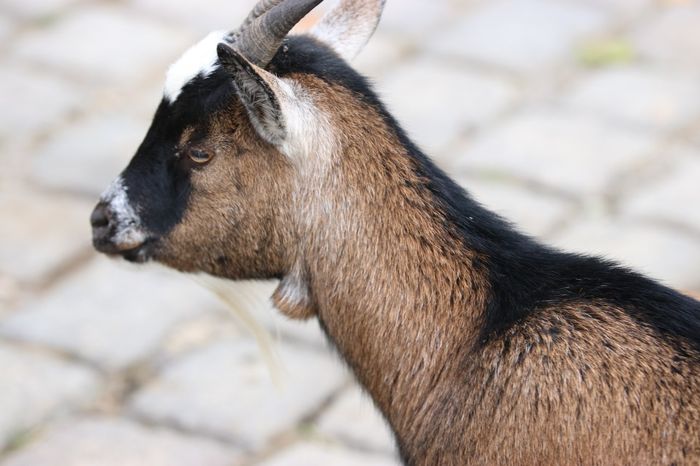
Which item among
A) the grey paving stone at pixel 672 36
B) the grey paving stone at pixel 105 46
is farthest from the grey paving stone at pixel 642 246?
the grey paving stone at pixel 105 46

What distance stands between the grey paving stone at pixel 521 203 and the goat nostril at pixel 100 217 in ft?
7.32

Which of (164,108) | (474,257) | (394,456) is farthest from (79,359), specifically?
(474,257)

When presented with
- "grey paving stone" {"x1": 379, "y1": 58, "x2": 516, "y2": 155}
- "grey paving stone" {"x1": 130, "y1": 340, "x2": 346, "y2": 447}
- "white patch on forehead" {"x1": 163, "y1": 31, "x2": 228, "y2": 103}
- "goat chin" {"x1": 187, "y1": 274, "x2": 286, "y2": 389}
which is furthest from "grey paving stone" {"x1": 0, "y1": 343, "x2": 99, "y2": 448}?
"grey paving stone" {"x1": 379, "y1": 58, "x2": 516, "y2": 155}

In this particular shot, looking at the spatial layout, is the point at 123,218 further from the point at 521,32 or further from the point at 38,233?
the point at 521,32

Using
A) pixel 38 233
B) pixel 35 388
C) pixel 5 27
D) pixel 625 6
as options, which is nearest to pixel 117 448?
pixel 35 388

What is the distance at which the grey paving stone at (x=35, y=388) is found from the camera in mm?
4387

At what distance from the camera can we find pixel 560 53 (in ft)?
21.8

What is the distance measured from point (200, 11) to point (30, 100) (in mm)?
1240

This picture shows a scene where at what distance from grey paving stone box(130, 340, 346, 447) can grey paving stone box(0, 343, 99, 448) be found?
0.71 ft

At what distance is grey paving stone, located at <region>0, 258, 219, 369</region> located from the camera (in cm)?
473

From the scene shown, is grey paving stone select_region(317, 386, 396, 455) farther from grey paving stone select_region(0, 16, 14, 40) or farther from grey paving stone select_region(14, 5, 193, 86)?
grey paving stone select_region(0, 16, 14, 40)

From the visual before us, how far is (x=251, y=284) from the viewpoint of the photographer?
11.3 feet

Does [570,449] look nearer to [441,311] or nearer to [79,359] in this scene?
[441,311]

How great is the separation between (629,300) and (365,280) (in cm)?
63
